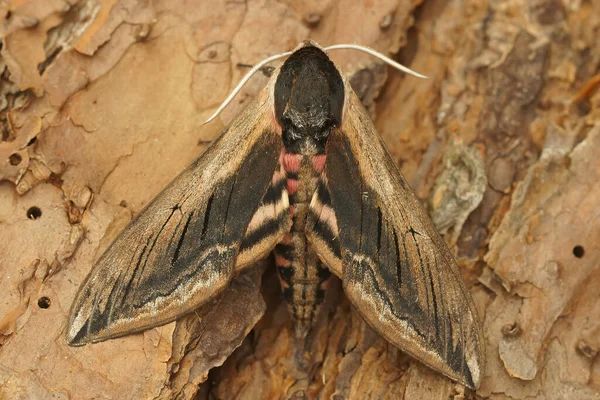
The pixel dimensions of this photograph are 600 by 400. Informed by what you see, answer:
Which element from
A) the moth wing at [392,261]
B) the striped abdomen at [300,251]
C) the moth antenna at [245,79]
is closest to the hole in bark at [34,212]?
the moth antenna at [245,79]

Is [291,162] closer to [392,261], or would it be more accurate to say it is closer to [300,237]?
[300,237]

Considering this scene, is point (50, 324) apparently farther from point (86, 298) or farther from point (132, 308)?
point (132, 308)

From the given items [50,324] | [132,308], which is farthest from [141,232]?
[50,324]

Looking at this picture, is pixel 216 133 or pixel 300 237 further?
pixel 216 133

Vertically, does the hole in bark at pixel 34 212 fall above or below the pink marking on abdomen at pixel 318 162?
above

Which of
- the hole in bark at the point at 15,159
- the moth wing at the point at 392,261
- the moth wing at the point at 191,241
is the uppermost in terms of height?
the hole in bark at the point at 15,159

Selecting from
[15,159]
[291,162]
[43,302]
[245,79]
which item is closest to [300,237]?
[291,162]

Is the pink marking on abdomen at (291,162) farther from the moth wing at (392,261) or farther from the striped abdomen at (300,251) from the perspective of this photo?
the moth wing at (392,261)
